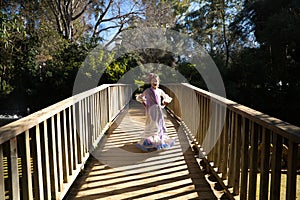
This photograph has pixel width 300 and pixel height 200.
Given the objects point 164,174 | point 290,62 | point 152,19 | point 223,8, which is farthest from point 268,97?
point 164,174

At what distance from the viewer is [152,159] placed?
3.38 metres

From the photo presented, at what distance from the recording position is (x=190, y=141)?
4.19m

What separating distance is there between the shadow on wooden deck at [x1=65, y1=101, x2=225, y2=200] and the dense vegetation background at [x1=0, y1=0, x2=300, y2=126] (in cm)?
703

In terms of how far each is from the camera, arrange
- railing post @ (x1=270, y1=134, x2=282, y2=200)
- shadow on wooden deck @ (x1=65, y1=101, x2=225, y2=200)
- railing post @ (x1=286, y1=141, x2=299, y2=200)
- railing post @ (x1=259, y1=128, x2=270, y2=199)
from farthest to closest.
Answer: shadow on wooden deck @ (x1=65, y1=101, x2=225, y2=200) < railing post @ (x1=259, y1=128, x2=270, y2=199) < railing post @ (x1=270, y1=134, x2=282, y2=200) < railing post @ (x1=286, y1=141, x2=299, y2=200)

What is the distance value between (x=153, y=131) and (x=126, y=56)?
10050 mm

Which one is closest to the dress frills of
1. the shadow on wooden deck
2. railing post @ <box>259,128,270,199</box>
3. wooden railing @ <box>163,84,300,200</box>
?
the shadow on wooden deck

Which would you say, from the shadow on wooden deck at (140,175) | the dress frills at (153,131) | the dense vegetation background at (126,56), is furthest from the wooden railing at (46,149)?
the dense vegetation background at (126,56)

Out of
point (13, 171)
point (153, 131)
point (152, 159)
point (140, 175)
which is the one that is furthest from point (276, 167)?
point (153, 131)

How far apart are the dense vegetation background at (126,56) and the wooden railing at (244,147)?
7.95 meters

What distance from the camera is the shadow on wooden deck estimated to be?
2455 millimetres

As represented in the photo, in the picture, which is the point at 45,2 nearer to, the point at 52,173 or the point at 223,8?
the point at 223,8

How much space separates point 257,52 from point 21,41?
10.6 m

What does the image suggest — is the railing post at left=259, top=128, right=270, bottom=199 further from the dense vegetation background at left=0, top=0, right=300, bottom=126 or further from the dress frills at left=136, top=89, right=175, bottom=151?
the dense vegetation background at left=0, top=0, right=300, bottom=126

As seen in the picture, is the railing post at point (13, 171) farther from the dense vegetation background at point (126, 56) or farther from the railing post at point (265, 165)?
the dense vegetation background at point (126, 56)
